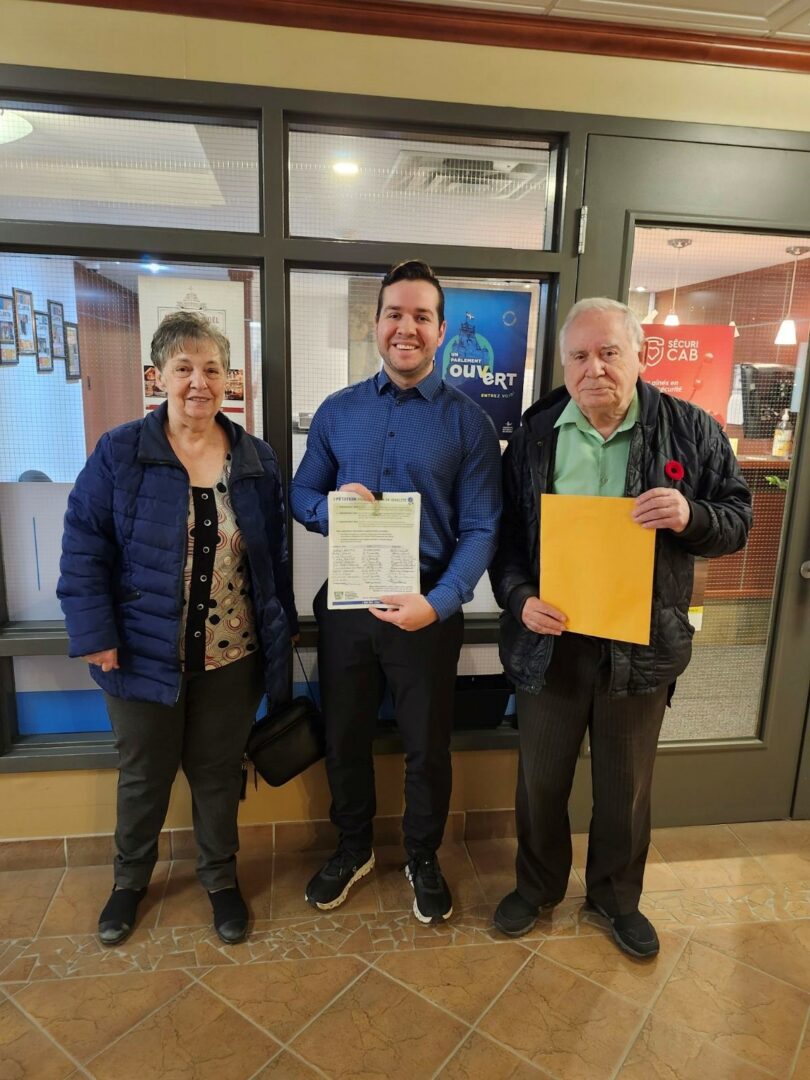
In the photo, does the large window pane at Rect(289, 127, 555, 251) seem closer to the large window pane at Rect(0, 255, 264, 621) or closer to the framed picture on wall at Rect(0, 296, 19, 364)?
the large window pane at Rect(0, 255, 264, 621)

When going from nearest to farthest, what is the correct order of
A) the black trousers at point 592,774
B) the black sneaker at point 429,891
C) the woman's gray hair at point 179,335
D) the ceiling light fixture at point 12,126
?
the woman's gray hair at point 179,335 → the black trousers at point 592,774 → the ceiling light fixture at point 12,126 → the black sneaker at point 429,891

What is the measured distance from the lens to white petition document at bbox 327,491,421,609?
1711mm

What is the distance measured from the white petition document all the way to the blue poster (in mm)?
583

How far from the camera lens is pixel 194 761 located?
6.34 feet

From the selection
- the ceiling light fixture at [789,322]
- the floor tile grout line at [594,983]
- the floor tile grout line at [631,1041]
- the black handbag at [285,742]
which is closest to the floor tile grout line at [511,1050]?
the floor tile grout line at [631,1041]

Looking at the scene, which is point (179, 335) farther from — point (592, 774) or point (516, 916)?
point (516, 916)

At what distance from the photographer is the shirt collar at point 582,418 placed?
1672 mm

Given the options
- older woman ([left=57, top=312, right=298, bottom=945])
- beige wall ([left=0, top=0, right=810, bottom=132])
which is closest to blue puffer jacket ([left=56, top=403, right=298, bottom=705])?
older woman ([left=57, top=312, right=298, bottom=945])

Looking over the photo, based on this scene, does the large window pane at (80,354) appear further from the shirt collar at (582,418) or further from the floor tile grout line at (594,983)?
the floor tile grout line at (594,983)

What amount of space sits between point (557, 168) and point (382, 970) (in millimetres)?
2379

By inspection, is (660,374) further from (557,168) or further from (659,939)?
(659,939)

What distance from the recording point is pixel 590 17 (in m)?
1.93

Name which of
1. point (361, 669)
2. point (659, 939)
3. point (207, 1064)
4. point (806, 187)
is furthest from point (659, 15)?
point (207, 1064)

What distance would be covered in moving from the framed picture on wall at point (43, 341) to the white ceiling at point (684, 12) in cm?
126
